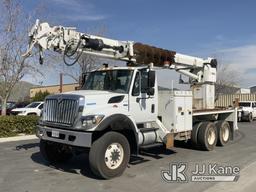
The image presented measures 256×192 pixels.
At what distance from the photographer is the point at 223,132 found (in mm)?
14938

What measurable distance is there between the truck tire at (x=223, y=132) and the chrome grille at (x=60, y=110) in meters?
7.19

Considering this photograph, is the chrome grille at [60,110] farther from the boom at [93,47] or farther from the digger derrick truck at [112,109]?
the boom at [93,47]

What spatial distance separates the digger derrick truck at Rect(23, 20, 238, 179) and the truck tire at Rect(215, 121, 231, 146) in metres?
0.94

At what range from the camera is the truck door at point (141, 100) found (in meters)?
10.4

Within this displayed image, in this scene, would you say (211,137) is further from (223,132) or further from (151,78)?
(151,78)

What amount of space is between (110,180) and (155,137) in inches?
106

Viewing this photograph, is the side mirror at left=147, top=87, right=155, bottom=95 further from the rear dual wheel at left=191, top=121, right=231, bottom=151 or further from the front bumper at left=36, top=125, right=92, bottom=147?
the rear dual wheel at left=191, top=121, right=231, bottom=151

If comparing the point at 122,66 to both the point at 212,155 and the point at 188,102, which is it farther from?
the point at 212,155

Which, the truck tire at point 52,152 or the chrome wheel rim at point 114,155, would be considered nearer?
the chrome wheel rim at point 114,155

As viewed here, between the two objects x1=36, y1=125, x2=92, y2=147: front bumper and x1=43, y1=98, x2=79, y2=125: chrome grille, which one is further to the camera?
x1=43, y1=98, x2=79, y2=125: chrome grille

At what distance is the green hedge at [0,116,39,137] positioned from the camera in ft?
60.6

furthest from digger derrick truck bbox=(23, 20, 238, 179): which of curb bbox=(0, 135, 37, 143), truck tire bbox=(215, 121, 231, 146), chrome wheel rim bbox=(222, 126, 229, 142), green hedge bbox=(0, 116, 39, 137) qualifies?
green hedge bbox=(0, 116, 39, 137)

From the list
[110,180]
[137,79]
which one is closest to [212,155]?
[137,79]

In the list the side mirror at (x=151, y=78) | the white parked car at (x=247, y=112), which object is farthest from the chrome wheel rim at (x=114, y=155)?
the white parked car at (x=247, y=112)
